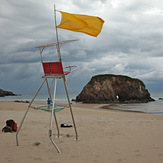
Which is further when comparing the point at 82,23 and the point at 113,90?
the point at 113,90

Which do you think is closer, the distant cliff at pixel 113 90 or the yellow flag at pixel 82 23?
the yellow flag at pixel 82 23

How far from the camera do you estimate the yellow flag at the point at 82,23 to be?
580 cm

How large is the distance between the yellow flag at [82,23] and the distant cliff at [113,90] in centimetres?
5164

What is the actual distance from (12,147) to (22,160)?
131 centimetres

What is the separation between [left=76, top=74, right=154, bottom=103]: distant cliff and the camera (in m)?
58.1

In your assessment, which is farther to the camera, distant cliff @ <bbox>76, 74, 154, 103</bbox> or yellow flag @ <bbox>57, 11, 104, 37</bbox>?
distant cliff @ <bbox>76, 74, 154, 103</bbox>

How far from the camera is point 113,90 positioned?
198ft

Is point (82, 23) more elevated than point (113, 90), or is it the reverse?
point (113, 90)

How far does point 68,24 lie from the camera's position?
5.80 meters

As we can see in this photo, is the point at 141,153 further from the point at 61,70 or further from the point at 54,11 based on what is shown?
the point at 54,11

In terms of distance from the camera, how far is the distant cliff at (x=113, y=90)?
190 feet

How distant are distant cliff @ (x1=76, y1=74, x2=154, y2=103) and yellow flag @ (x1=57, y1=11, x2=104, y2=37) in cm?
5164

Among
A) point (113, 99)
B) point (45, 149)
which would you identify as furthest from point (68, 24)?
point (113, 99)

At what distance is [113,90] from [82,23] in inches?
2182
